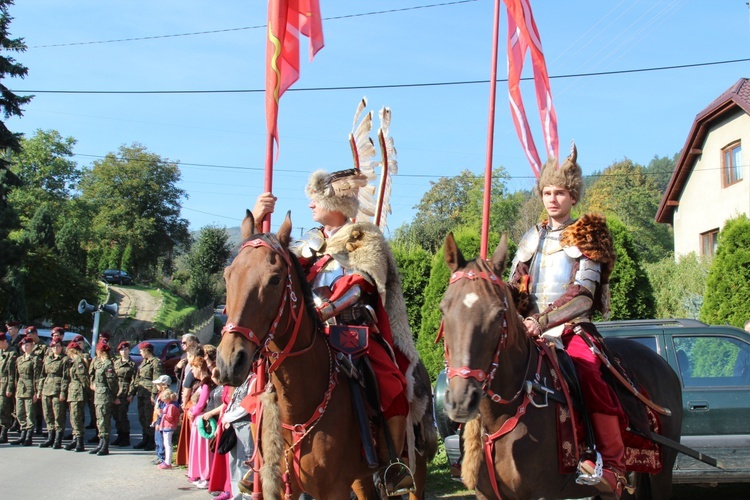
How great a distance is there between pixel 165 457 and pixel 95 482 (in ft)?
5.70

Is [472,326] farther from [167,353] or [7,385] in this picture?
[167,353]

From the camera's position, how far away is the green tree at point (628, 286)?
1270cm

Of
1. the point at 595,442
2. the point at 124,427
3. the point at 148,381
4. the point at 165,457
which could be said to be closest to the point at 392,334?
the point at 595,442

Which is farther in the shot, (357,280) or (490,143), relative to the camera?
(490,143)

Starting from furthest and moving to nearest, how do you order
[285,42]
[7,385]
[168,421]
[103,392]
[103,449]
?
[7,385], [103,392], [103,449], [168,421], [285,42]

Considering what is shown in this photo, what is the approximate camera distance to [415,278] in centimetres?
1574

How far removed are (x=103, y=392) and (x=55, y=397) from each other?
4.29ft

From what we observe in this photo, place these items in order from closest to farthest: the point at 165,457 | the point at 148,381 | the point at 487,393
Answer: the point at 487,393
the point at 165,457
the point at 148,381

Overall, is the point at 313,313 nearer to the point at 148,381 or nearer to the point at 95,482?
the point at 95,482

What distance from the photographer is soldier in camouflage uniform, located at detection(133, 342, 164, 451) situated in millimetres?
14133

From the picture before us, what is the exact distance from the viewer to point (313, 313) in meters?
4.78

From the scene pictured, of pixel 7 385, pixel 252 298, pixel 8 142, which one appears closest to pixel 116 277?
pixel 8 142

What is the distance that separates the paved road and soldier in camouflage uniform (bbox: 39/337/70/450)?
363mm

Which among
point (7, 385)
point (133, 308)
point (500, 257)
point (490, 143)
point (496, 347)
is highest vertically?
point (490, 143)
